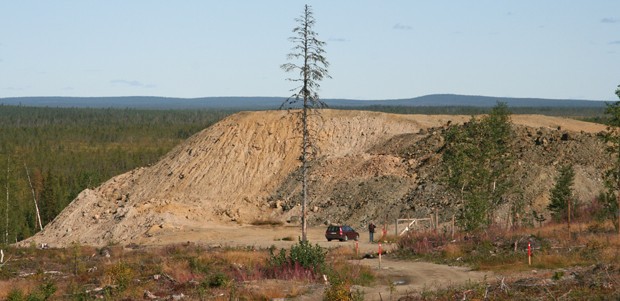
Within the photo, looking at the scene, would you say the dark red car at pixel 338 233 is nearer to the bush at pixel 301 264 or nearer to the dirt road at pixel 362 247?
the dirt road at pixel 362 247

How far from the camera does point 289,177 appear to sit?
255ft

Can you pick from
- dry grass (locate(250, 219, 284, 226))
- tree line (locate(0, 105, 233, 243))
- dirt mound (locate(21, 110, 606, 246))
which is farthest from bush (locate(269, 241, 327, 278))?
tree line (locate(0, 105, 233, 243))

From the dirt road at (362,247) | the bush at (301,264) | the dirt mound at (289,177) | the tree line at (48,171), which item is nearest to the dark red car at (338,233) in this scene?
the dirt road at (362,247)

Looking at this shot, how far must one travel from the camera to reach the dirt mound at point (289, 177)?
2667 inches

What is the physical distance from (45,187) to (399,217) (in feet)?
194

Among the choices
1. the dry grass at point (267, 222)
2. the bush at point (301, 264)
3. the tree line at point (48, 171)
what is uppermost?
the bush at point (301, 264)

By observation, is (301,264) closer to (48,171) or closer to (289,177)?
(289,177)

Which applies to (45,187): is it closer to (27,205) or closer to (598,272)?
(27,205)

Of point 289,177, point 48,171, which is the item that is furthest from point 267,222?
point 48,171

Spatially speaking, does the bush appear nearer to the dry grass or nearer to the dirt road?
the dirt road

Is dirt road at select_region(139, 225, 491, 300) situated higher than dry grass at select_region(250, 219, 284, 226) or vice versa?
dirt road at select_region(139, 225, 491, 300)

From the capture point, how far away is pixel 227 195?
77.3 meters

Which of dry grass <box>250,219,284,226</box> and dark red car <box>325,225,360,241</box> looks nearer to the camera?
dark red car <box>325,225,360,241</box>

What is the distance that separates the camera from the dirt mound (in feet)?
222
